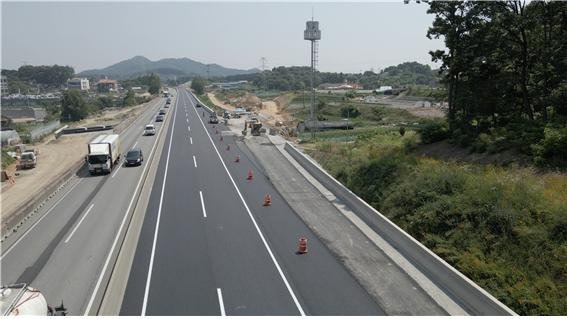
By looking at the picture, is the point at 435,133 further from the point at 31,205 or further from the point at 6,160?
the point at 6,160

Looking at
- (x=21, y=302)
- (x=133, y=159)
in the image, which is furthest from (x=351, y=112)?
(x=21, y=302)

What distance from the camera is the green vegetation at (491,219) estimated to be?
15820 mm

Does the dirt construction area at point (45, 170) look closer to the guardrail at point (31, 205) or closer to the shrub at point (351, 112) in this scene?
the guardrail at point (31, 205)

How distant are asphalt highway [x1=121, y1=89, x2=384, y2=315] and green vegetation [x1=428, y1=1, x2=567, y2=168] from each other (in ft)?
47.1

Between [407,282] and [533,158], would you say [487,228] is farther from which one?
[533,158]

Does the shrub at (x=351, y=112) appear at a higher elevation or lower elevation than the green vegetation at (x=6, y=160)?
higher

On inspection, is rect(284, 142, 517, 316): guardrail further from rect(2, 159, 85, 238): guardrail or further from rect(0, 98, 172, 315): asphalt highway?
rect(2, 159, 85, 238): guardrail

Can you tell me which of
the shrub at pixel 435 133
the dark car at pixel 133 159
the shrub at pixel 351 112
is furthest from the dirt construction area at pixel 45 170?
the shrub at pixel 351 112

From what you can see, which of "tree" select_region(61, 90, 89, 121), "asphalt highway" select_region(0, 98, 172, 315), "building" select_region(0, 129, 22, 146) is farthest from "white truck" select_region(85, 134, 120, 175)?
"tree" select_region(61, 90, 89, 121)

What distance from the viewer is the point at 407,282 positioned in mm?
17719

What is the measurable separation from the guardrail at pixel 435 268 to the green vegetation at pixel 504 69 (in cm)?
945

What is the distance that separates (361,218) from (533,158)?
959 centimetres

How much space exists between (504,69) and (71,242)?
29.3 meters

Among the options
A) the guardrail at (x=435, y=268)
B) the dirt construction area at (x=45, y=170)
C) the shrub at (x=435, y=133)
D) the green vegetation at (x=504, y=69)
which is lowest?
the dirt construction area at (x=45, y=170)
